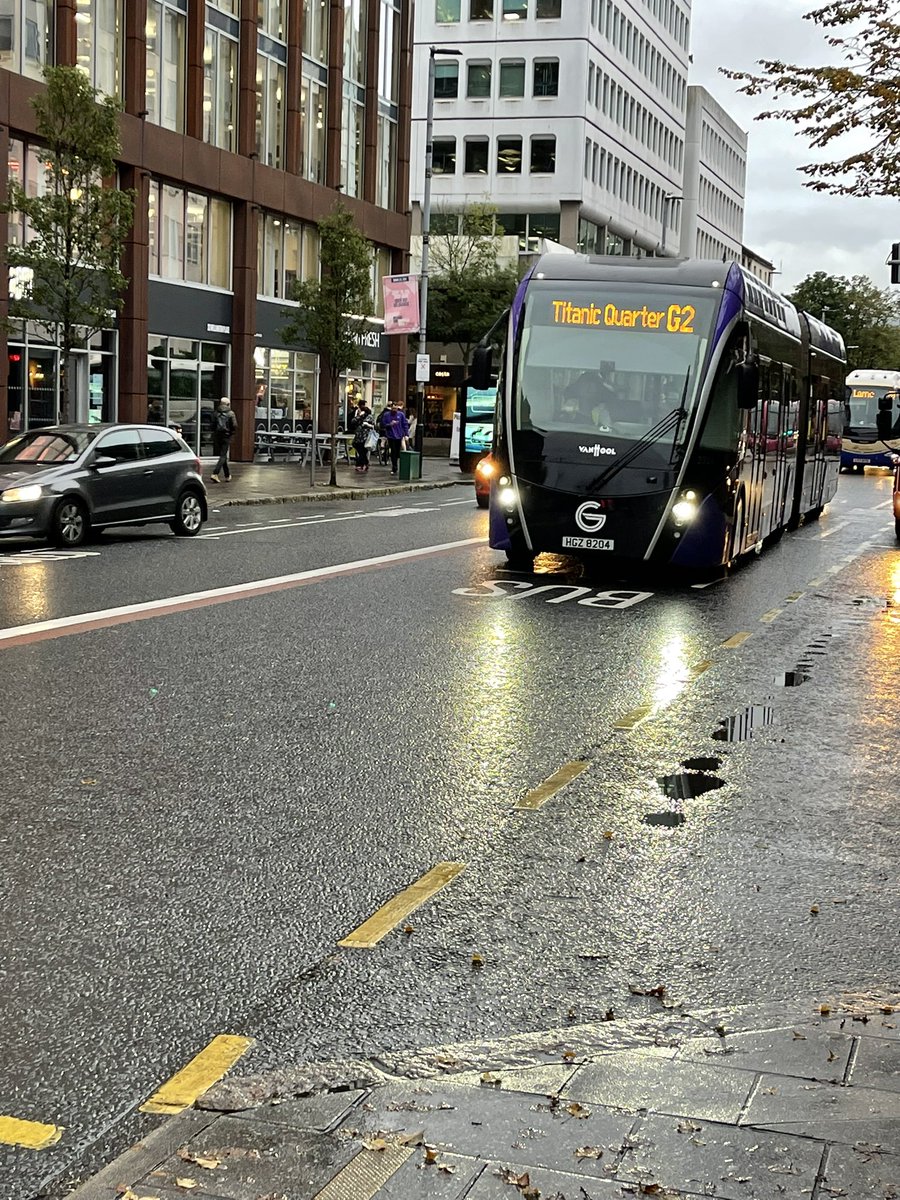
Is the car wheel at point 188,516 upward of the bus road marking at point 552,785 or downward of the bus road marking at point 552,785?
upward

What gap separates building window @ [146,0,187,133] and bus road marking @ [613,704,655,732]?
33.2 meters

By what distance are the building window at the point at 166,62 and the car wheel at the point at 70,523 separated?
21.9 meters

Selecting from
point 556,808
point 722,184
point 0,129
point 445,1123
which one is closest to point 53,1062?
point 445,1123

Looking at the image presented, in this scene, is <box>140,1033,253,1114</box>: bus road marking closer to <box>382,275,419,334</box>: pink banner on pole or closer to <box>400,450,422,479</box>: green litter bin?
<box>382,275,419,334</box>: pink banner on pole

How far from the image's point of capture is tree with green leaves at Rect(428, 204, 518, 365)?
7012 centimetres

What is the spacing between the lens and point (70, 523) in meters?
20.2

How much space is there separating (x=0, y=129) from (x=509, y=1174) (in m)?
33.4

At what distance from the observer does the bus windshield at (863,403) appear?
5954 cm

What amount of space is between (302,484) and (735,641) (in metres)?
24.9

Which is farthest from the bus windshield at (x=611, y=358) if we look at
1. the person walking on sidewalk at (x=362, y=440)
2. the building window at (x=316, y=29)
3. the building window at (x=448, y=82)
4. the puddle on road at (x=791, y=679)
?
the building window at (x=448, y=82)

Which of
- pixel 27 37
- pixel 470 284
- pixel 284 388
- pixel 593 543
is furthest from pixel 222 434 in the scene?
pixel 470 284

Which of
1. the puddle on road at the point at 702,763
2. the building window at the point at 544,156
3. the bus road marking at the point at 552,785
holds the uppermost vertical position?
the building window at the point at 544,156

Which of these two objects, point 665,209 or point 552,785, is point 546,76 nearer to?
point 665,209

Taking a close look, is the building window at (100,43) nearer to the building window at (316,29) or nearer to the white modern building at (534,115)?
the building window at (316,29)
